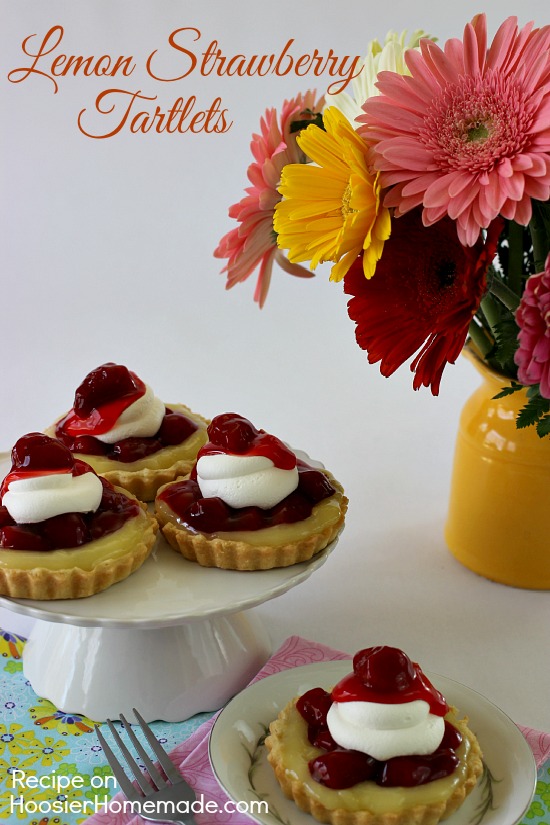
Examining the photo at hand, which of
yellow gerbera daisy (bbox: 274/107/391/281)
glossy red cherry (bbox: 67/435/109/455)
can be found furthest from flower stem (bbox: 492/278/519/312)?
glossy red cherry (bbox: 67/435/109/455)

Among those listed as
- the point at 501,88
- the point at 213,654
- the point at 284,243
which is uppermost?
the point at 501,88

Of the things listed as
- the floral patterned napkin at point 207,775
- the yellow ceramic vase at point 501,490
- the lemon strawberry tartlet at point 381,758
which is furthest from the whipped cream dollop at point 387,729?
the yellow ceramic vase at point 501,490

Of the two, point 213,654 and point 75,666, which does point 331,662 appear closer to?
point 213,654

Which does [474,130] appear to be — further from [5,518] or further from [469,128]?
[5,518]

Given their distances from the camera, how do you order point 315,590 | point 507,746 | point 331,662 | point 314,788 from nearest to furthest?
point 314,788 < point 507,746 < point 331,662 < point 315,590

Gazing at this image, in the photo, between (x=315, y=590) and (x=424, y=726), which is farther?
(x=315, y=590)

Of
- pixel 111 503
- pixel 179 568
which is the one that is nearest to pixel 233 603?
pixel 179 568
